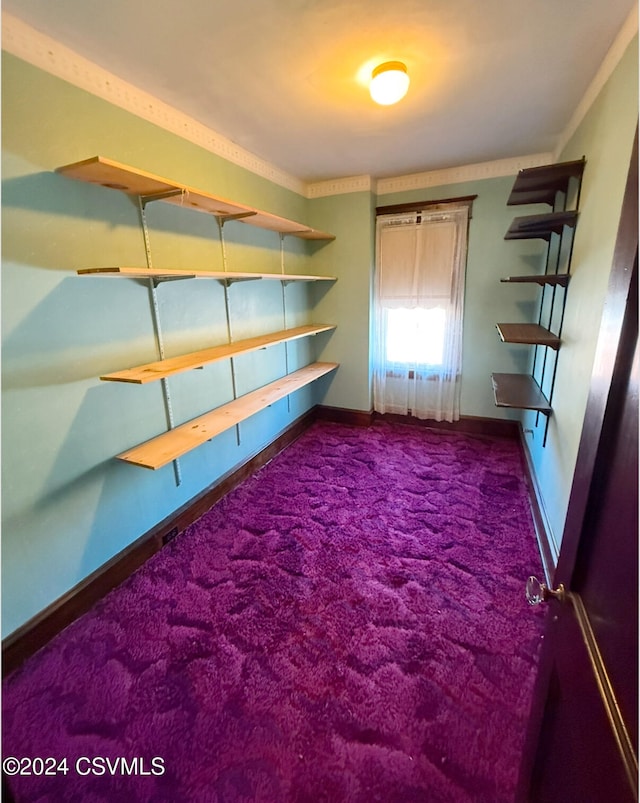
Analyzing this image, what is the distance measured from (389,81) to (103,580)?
2789mm

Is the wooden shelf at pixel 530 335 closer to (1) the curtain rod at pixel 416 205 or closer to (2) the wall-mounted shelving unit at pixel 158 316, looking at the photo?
(1) the curtain rod at pixel 416 205

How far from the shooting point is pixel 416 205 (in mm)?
3430

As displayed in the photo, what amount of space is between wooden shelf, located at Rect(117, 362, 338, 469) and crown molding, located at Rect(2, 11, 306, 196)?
167 cm

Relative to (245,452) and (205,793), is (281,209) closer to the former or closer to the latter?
(245,452)

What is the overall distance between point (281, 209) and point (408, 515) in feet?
8.91

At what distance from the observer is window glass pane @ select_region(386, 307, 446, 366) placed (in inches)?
145

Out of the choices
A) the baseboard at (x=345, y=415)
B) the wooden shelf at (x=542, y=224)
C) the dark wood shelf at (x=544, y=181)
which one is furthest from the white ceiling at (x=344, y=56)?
the baseboard at (x=345, y=415)

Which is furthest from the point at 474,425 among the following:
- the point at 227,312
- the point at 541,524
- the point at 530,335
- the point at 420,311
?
the point at 227,312

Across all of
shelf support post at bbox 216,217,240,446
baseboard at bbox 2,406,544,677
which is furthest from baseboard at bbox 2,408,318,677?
shelf support post at bbox 216,217,240,446

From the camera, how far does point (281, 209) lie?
10.6 feet

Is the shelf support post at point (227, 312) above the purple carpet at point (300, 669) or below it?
above

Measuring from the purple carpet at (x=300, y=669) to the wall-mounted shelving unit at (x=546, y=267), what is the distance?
0.83 metres

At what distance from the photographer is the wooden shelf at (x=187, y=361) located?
1.73m

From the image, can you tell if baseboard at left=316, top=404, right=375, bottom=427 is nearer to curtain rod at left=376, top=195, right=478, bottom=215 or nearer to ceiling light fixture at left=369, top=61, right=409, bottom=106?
curtain rod at left=376, top=195, right=478, bottom=215
